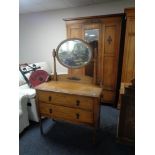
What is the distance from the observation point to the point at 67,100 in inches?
69.9

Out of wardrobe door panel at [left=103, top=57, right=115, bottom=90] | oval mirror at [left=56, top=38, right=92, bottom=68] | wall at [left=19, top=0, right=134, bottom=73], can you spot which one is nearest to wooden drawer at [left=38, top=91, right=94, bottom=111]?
oval mirror at [left=56, top=38, right=92, bottom=68]

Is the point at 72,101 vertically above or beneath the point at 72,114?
above

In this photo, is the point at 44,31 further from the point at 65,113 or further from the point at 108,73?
the point at 65,113

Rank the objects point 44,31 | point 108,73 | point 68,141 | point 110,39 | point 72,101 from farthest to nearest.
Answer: point 44,31 < point 108,73 < point 110,39 < point 68,141 < point 72,101

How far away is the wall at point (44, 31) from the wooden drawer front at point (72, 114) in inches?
74.4

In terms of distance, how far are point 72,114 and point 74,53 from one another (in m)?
0.85

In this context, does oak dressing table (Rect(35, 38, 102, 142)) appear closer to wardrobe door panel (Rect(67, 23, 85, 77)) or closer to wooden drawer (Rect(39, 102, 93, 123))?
wooden drawer (Rect(39, 102, 93, 123))

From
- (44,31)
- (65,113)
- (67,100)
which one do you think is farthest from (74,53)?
(44,31)

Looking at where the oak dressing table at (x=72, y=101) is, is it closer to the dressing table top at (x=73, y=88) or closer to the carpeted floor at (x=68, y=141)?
the dressing table top at (x=73, y=88)

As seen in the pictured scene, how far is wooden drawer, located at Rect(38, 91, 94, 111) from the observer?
5.53 ft

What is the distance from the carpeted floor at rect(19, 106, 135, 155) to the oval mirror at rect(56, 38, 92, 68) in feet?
3.46

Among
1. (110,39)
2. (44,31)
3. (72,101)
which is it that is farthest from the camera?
(44,31)
